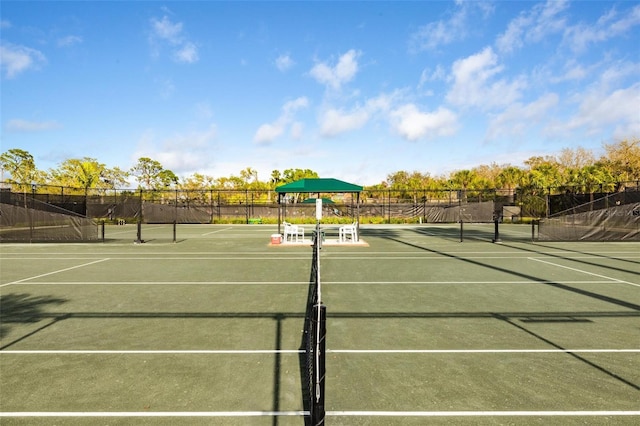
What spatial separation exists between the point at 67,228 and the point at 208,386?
21.4 meters

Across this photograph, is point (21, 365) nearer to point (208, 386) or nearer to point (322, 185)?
point (208, 386)

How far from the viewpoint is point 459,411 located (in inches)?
141

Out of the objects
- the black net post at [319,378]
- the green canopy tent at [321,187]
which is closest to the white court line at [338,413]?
the black net post at [319,378]

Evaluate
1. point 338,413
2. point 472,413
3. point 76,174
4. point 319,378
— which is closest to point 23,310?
point 338,413

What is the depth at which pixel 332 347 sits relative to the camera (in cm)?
518

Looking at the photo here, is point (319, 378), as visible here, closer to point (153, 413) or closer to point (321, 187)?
point (153, 413)

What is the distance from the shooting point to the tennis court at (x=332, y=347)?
12.0ft

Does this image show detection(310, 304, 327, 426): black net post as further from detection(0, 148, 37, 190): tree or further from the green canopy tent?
detection(0, 148, 37, 190): tree

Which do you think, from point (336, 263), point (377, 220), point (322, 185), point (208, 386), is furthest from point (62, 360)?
point (377, 220)

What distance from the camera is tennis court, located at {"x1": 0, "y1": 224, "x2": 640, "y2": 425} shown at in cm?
365

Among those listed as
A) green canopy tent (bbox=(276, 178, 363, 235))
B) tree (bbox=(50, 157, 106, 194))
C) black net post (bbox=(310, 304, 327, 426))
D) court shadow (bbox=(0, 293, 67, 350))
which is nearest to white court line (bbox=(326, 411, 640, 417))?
black net post (bbox=(310, 304, 327, 426))

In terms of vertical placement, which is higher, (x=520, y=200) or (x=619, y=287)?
(x=520, y=200)

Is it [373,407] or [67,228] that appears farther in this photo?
[67,228]

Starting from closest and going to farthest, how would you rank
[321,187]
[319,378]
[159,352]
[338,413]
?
1. [319,378]
2. [338,413]
3. [159,352]
4. [321,187]
